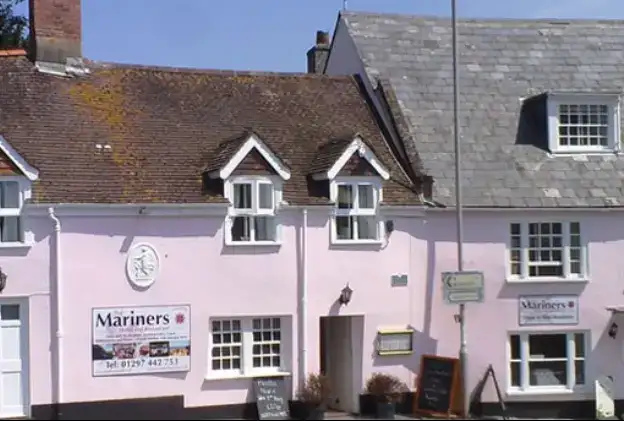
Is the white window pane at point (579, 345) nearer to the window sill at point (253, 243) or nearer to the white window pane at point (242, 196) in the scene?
the window sill at point (253, 243)

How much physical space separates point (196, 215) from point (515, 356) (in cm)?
819

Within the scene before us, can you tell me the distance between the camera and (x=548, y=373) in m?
24.8

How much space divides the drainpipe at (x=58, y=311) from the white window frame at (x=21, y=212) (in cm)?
52

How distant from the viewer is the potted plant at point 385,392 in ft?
74.8

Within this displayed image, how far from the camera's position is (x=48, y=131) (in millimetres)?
22859

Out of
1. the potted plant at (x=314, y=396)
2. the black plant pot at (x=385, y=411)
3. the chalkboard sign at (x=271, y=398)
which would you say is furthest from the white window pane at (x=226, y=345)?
the black plant pot at (x=385, y=411)

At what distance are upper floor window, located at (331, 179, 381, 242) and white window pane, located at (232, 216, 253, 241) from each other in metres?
1.99

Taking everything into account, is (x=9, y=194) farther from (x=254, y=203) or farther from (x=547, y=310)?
(x=547, y=310)

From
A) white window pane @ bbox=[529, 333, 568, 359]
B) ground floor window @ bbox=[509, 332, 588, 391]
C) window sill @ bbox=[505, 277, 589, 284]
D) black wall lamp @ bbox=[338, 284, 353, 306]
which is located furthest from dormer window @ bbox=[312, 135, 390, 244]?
white window pane @ bbox=[529, 333, 568, 359]

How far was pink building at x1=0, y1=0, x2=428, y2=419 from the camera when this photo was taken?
21469 millimetres

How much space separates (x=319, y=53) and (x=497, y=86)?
6.63 m

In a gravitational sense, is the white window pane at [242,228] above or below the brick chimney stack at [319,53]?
below

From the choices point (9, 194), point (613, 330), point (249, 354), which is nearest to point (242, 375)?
point (249, 354)

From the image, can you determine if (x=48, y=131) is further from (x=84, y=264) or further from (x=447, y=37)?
(x=447, y=37)
